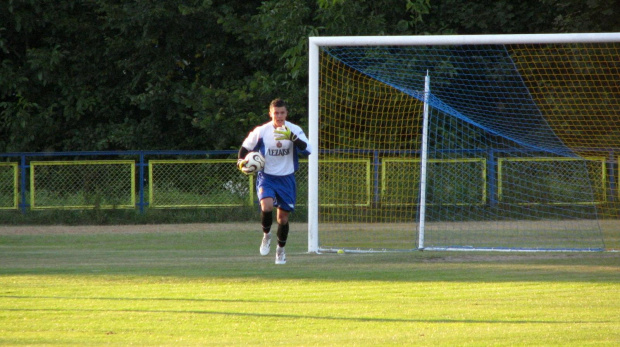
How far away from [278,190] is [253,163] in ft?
1.62

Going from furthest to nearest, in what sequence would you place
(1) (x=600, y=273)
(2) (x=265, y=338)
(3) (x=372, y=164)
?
(3) (x=372, y=164) < (1) (x=600, y=273) < (2) (x=265, y=338)

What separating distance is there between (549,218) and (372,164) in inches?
156

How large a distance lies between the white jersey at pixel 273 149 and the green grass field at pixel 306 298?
3.70ft

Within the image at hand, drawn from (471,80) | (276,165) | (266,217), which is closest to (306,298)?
(276,165)

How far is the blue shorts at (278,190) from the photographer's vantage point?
978 cm

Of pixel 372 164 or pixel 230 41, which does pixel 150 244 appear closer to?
pixel 372 164

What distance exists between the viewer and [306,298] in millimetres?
7320

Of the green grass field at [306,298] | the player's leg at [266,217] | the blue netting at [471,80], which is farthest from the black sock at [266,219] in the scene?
the blue netting at [471,80]

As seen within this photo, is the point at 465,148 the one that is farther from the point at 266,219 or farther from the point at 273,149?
the point at 273,149

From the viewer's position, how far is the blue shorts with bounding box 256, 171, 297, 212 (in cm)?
978

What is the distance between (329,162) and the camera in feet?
59.2

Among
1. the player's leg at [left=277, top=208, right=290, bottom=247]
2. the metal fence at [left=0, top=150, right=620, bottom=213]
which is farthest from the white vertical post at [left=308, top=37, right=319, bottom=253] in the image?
the metal fence at [left=0, top=150, right=620, bottom=213]

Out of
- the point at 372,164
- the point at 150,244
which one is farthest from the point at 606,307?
the point at 372,164

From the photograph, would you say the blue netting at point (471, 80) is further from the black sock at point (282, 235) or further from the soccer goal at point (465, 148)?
the black sock at point (282, 235)
